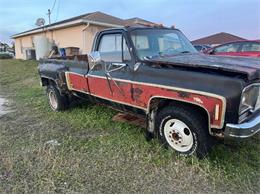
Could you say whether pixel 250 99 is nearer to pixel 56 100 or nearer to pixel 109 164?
pixel 109 164

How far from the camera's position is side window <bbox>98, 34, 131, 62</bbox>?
3.93 m

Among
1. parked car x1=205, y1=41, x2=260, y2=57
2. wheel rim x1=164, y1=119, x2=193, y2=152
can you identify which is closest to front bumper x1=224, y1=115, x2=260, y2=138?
wheel rim x1=164, y1=119, x2=193, y2=152

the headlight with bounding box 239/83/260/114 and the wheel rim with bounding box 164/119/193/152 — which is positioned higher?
the headlight with bounding box 239/83/260/114

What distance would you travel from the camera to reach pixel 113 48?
13.9 ft

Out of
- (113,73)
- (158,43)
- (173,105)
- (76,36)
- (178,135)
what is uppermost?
(76,36)

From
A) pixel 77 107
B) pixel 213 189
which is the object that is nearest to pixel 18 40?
pixel 77 107

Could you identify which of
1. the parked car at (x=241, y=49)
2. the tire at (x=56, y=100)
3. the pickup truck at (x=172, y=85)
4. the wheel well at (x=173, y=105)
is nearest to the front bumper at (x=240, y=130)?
the pickup truck at (x=172, y=85)

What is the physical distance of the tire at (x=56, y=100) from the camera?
579 cm

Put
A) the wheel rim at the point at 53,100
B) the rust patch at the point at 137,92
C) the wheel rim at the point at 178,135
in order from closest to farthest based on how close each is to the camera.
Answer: the wheel rim at the point at 178,135
the rust patch at the point at 137,92
the wheel rim at the point at 53,100

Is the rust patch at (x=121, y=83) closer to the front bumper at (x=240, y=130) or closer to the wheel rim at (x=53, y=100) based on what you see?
the front bumper at (x=240, y=130)

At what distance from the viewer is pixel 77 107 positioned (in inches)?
243

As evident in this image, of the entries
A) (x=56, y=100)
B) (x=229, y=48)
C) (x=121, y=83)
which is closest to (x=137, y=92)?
(x=121, y=83)

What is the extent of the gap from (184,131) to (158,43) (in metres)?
1.59

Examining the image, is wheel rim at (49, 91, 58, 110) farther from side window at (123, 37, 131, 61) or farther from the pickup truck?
side window at (123, 37, 131, 61)
